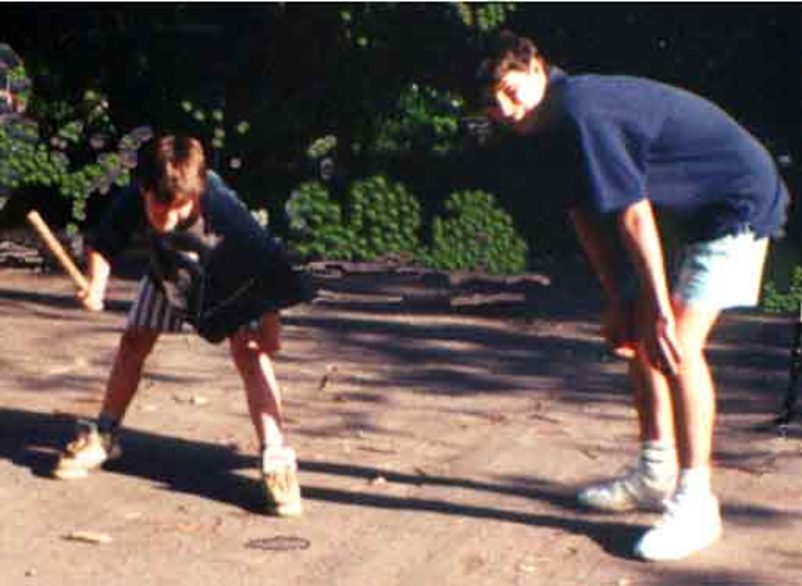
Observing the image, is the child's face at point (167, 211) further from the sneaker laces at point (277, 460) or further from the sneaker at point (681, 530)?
the sneaker at point (681, 530)

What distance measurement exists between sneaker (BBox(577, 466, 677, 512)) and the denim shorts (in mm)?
587

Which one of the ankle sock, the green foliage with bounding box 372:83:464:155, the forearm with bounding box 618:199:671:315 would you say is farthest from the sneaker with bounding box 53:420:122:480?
the green foliage with bounding box 372:83:464:155

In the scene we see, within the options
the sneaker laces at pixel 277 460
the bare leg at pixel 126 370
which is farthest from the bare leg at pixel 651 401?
the bare leg at pixel 126 370

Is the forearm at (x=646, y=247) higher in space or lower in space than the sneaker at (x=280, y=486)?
higher

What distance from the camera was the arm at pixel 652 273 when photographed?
15.8 ft

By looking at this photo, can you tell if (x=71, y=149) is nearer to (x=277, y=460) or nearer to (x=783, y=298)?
(x=783, y=298)

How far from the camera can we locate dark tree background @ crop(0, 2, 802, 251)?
905 cm

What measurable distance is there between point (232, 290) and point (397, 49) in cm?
403

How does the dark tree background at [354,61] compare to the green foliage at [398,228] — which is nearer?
the dark tree background at [354,61]

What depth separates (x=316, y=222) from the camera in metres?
9.49

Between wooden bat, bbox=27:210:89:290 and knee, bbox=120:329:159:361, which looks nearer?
wooden bat, bbox=27:210:89:290

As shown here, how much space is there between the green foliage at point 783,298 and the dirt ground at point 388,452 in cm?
14

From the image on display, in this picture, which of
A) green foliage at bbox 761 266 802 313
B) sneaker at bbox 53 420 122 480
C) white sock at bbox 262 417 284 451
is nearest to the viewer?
white sock at bbox 262 417 284 451

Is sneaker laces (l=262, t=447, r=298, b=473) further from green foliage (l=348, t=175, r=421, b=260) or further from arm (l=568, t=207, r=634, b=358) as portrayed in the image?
green foliage (l=348, t=175, r=421, b=260)
